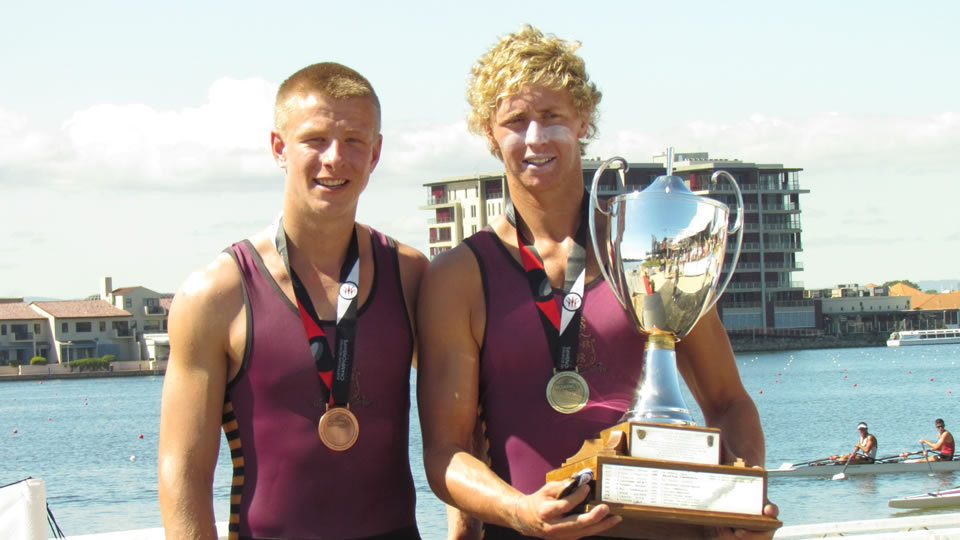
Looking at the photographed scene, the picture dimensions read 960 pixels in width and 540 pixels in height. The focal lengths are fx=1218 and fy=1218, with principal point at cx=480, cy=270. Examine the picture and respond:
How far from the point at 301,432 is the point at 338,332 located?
0.33 m

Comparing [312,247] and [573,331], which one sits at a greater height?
[312,247]

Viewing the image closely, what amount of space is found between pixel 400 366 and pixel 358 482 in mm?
392

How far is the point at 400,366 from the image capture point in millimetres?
3943

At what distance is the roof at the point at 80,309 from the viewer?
109188 mm

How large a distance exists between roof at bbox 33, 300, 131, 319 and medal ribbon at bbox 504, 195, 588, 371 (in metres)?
111

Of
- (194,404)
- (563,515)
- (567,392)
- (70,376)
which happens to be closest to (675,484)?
(563,515)

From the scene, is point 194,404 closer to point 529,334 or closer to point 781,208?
point 529,334

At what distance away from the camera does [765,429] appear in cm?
4703

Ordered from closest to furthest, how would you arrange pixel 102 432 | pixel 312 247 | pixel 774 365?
pixel 312 247, pixel 102 432, pixel 774 365

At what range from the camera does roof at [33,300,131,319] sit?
109188 millimetres

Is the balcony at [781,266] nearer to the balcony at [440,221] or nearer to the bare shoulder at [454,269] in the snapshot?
the balcony at [440,221]

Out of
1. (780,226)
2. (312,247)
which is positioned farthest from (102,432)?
(780,226)

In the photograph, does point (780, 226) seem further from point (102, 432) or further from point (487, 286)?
point (487, 286)

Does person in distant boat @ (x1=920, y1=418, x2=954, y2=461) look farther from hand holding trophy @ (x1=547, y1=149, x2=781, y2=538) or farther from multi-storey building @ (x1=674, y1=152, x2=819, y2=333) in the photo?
multi-storey building @ (x1=674, y1=152, x2=819, y2=333)
